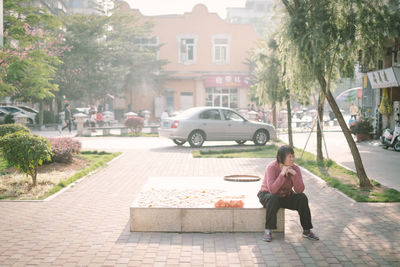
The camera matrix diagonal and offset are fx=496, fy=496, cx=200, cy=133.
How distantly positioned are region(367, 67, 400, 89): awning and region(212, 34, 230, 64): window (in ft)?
96.0

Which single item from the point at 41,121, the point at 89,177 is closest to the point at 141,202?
the point at 89,177

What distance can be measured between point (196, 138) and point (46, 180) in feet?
31.9

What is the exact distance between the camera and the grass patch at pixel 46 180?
9.37 meters

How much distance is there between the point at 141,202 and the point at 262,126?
14.2 m

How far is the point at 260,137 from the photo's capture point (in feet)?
68.0

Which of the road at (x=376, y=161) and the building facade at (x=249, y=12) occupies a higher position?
the building facade at (x=249, y=12)

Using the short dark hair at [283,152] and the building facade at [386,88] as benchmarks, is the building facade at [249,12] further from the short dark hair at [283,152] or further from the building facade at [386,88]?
the short dark hair at [283,152]

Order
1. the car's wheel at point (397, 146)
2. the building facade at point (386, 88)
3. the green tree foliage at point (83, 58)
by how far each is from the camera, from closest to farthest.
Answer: the car's wheel at point (397, 146)
the building facade at point (386, 88)
the green tree foliage at point (83, 58)

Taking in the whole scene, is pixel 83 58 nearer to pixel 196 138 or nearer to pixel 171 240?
pixel 196 138

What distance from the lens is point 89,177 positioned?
1159 cm

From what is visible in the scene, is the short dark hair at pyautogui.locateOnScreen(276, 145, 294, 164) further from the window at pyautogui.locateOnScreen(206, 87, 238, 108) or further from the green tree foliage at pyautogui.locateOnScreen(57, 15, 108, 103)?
the window at pyautogui.locateOnScreen(206, 87, 238, 108)

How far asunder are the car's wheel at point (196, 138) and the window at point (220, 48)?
99.3ft

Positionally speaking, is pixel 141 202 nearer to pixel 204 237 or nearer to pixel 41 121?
pixel 204 237

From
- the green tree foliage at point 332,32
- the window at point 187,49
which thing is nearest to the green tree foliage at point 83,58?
the window at point 187,49
